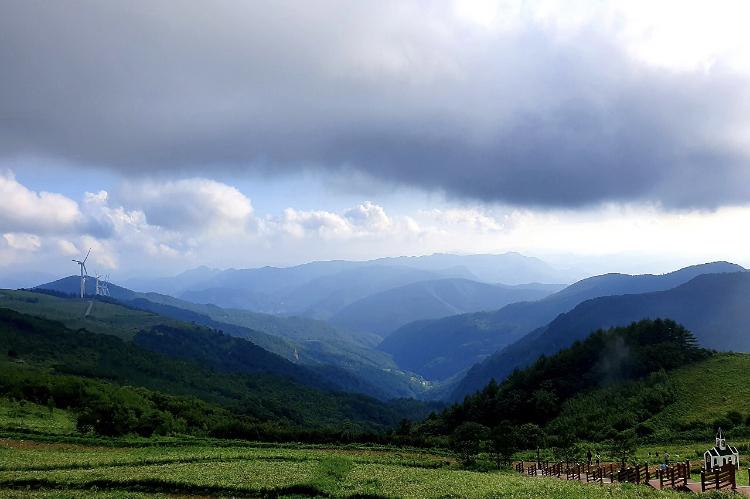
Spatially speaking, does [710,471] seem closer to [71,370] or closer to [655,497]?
[655,497]

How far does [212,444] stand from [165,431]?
15.7 meters

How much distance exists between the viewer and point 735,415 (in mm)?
75375

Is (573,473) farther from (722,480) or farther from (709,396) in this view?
(709,396)

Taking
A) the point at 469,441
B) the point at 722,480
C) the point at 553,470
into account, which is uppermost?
the point at 722,480

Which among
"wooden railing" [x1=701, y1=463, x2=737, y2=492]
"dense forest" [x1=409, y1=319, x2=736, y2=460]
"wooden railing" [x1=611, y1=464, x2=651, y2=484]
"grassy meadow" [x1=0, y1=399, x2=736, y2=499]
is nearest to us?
"wooden railing" [x1=701, y1=463, x2=737, y2=492]

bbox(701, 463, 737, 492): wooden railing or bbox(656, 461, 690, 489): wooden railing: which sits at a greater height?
bbox(701, 463, 737, 492): wooden railing

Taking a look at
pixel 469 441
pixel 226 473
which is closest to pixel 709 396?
pixel 469 441

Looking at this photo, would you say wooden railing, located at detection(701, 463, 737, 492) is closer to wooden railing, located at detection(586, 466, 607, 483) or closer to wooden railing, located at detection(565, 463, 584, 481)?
wooden railing, located at detection(586, 466, 607, 483)

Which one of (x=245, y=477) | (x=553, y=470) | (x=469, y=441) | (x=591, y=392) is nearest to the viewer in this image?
(x=245, y=477)

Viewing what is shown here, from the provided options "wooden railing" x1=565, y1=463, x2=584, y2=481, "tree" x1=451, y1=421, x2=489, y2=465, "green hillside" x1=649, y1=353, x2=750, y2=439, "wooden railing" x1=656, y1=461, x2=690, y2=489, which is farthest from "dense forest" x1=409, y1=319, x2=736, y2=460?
"wooden railing" x1=656, y1=461, x2=690, y2=489

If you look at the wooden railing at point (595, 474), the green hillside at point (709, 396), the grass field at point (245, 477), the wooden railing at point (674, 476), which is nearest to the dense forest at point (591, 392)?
the green hillside at point (709, 396)

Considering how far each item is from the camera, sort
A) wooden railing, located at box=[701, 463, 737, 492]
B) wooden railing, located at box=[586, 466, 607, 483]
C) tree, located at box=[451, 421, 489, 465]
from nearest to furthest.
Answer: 1. wooden railing, located at box=[701, 463, 737, 492]
2. wooden railing, located at box=[586, 466, 607, 483]
3. tree, located at box=[451, 421, 489, 465]

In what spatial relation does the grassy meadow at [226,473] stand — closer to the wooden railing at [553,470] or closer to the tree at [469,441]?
the tree at [469,441]

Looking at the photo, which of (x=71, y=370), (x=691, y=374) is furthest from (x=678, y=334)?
(x=71, y=370)
